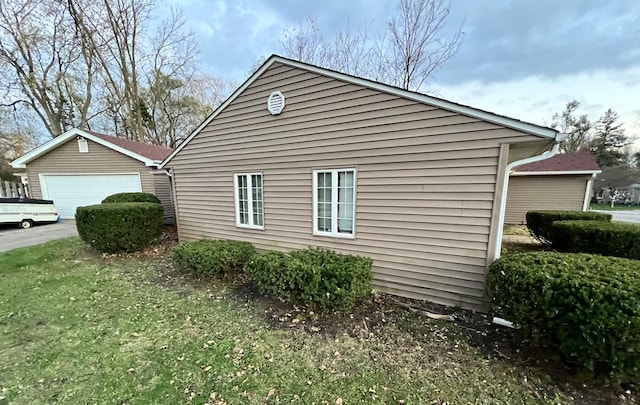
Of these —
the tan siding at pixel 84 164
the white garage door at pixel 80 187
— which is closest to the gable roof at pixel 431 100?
the tan siding at pixel 84 164

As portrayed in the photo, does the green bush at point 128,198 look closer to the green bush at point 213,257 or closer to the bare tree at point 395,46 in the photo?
the green bush at point 213,257

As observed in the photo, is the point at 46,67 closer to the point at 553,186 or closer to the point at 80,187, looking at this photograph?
the point at 80,187

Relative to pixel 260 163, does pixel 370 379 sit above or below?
below

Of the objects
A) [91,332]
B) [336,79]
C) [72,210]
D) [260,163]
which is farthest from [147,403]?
[72,210]

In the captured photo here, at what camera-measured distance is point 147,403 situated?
233 centimetres

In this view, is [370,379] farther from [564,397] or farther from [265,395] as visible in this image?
[564,397]

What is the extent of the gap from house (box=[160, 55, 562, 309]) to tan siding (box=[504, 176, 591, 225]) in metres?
9.73

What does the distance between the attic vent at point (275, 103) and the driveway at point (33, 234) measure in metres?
8.93

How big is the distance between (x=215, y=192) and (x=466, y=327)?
20.8 feet

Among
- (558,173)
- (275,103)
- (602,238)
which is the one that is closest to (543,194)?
(558,173)

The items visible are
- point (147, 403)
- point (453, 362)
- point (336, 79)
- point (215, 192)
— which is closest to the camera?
point (147, 403)

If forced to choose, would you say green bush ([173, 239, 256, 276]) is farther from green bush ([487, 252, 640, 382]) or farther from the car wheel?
the car wheel

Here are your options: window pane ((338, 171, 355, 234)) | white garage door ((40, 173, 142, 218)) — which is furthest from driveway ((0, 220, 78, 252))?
window pane ((338, 171, 355, 234))

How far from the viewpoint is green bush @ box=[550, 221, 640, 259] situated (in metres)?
5.30
